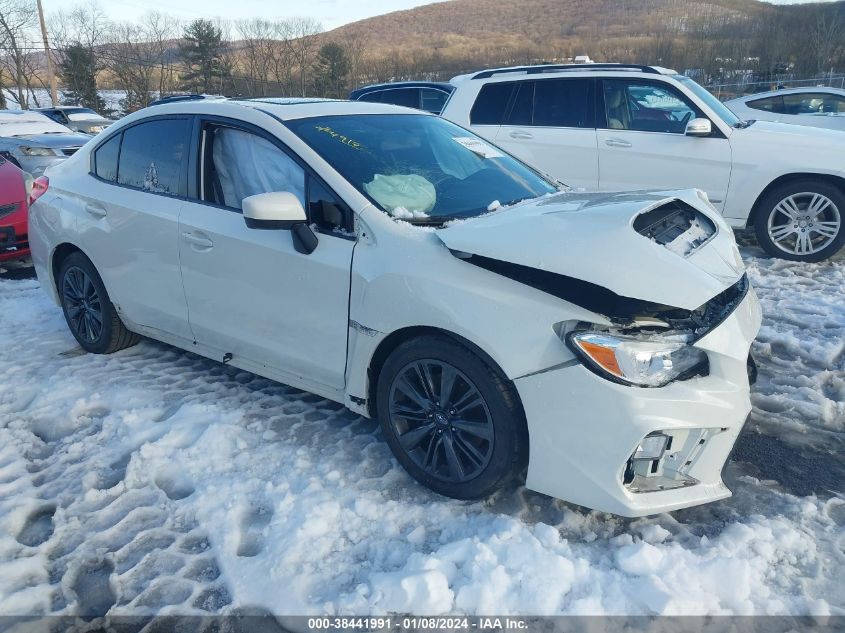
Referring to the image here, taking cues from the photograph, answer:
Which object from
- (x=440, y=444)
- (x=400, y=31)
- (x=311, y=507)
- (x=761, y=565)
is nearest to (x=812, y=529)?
(x=761, y=565)

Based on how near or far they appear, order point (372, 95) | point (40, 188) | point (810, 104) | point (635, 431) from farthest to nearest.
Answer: point (810, 104), point (372, 95), point (40, 188), point (635, 431)

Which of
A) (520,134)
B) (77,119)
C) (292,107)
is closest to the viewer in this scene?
(292,107)

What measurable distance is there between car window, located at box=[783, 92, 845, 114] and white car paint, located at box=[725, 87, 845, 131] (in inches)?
2.6

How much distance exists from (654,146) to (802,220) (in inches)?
63.0

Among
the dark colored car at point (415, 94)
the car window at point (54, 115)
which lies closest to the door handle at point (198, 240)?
the dark colored car at point (415, 94)

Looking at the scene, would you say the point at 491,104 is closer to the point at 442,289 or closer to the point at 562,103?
the point at 562,103

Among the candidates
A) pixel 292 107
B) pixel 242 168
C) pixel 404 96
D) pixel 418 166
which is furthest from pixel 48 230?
pixel 404 96

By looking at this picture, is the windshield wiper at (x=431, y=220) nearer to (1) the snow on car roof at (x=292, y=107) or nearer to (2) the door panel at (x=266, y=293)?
(2) the door panel at (x=266, y=293)

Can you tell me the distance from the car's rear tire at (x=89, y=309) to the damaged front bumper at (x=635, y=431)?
3.13 metres

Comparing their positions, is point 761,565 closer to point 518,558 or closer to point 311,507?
point 518,558

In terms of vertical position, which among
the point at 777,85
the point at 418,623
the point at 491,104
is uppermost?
the point at 777,85

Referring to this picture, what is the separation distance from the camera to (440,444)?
282 centimetres

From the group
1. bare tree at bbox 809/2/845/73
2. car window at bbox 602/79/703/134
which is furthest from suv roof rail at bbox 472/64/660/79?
bare tree at bbox 809/2/845/73

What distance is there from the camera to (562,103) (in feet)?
23.1
